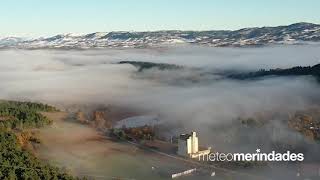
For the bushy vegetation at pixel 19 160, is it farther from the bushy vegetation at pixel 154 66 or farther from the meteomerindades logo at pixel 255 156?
the bushy vegetation at pixel 154 66

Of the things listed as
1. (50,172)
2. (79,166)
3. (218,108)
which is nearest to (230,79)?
(218,108)

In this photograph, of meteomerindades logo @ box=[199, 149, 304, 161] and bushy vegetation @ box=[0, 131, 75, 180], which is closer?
bushy vegetation @ box=[0, 131, 75, 180]

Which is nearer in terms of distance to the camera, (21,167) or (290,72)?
(21,167)

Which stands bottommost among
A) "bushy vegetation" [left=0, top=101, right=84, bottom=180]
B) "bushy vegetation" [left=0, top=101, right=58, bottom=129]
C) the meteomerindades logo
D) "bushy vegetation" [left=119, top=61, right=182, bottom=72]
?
"bushy vegetation" [left=119, top=61, right=182, bottom=72]

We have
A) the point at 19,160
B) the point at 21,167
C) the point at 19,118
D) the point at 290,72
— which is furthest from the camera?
the point at 290,72

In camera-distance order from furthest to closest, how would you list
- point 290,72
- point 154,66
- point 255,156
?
point 154,66, point 290,72, point 255,156

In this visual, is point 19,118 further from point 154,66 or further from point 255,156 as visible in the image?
point 154,66

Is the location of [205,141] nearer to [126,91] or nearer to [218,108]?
[218,108]

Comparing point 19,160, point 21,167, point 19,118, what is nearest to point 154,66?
point 19,118

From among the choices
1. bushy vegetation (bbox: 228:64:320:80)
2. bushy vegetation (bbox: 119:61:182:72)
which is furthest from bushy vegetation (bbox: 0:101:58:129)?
bushy vegetation (bbox: 119:61:182:72)

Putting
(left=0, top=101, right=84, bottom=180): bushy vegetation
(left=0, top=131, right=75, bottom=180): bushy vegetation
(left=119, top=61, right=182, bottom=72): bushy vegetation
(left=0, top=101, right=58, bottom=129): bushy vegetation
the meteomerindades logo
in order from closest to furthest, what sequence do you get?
(left=0, top=131, right=75, bottom=180): bushy vegetation, (left=0, top=101, right=84, bottom=180): bushy vegetation, the meteomerindades logo, (left=0, top=101, right=58, bottom=129): bushy vegetation, (left=119, top=61, right=182, bottom=72): bushy vegetation

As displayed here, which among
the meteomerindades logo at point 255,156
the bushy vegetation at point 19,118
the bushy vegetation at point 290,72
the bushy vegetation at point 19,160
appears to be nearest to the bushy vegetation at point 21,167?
the bushy vegetation at point 19,160

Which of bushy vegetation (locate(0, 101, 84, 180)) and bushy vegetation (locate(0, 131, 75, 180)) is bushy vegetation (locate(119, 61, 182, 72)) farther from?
bushy vegetation (locate(0, 131, 75, 180))
